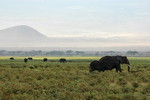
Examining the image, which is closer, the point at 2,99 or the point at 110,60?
the point at 2,99

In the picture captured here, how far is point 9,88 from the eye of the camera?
14.2m

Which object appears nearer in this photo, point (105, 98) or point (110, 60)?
point (105, 98)

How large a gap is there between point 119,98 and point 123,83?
618 cm

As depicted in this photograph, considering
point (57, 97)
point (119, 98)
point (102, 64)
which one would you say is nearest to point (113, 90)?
point (119, 98)

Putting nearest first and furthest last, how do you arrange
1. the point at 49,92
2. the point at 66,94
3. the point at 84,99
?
1. the point at 84,99
2. the point at 66,94
3. the point at 49,92

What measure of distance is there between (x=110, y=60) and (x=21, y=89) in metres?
13.1

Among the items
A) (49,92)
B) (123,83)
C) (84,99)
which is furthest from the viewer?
(123,83)

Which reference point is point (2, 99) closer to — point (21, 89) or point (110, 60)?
point (21, 89)

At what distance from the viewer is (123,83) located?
57.6 feet

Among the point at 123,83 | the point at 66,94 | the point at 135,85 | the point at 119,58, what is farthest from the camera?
the point at 119,58

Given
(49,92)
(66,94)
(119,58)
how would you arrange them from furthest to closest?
1. (119,58)
2. (49,92)
3. (66,94)

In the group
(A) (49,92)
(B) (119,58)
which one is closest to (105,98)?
(A) (49,92)

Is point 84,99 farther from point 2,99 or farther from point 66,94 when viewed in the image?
point 2,99

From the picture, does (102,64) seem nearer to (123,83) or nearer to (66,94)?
(123,83)
